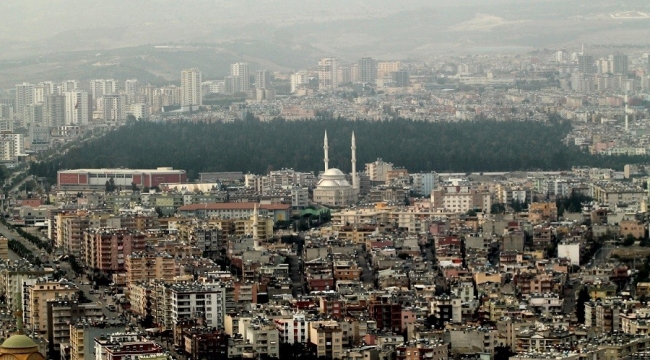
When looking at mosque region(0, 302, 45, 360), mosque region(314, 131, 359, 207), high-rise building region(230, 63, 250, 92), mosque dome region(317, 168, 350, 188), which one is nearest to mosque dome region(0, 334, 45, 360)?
mosque region(0, 302, 45, 360)

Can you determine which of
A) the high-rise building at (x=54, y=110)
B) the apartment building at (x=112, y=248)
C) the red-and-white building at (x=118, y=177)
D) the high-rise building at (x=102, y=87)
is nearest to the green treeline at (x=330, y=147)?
the red-and-white building at (x=118, y=177)

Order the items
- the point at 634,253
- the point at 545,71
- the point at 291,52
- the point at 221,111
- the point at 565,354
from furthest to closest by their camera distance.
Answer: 1. the point at 291,52
2. the point at 545,71
3. the point at 221,111
4. the point at 634,253
5. the point at 565,354

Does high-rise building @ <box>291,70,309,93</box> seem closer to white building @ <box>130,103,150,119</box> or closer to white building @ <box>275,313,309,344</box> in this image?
white building @ <box>130,103,150,119</box>

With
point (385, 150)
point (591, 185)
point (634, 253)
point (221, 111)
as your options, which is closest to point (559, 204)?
point (591, 185)

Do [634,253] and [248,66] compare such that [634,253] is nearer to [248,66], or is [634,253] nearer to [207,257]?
[207,257]

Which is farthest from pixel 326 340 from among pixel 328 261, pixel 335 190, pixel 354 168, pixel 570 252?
pixel 354 168

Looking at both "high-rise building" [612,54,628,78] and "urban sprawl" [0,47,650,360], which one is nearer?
"urban sprawl" [0,47,650,360]

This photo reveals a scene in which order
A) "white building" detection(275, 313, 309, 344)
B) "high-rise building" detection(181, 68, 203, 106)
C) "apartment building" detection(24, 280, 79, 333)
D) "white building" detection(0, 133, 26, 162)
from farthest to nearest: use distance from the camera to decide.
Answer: "high-rise building" detection(181, 68, 203, 106), "white building" detection(0, 133, 26, 162), "apartment building" detection(24, 280, 79, 333), "white building" detection(275, 313, 309, 344)
